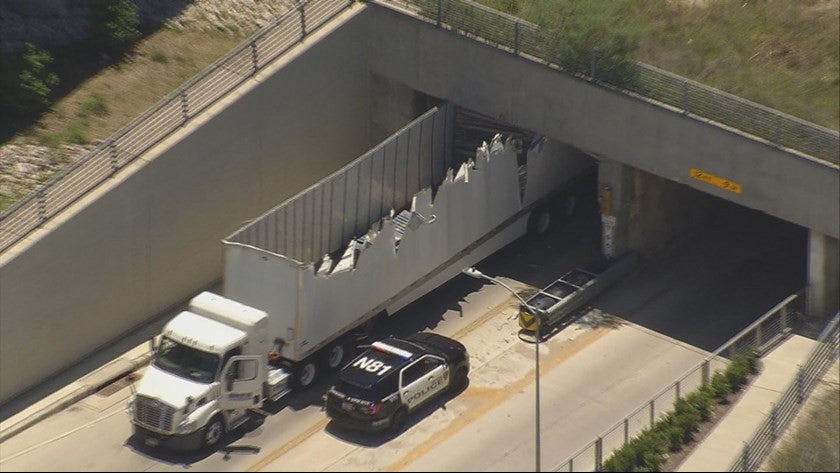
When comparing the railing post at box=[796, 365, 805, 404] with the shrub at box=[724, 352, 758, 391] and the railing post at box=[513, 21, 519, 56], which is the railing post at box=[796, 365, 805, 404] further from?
the railing post at box=[513, 21, 519, 56]

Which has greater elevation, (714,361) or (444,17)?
(444,17)

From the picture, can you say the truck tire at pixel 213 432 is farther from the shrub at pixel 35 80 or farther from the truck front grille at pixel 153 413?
the shrub at pixel 35 80

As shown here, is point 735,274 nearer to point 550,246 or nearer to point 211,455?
point 550,246

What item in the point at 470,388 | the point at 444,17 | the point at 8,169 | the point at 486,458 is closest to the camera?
the point at 486,458

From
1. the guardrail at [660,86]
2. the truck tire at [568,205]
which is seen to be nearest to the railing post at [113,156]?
the guardrail at [660,86]

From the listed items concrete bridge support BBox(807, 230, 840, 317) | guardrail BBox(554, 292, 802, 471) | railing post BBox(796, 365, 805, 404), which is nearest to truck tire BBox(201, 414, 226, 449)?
guardrail BBox(554, 292, 802, 471)

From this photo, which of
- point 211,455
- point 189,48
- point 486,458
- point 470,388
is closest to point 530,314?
point 470,388

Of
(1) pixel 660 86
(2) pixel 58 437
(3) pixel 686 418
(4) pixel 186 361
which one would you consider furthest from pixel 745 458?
(2) pixel 58 437
